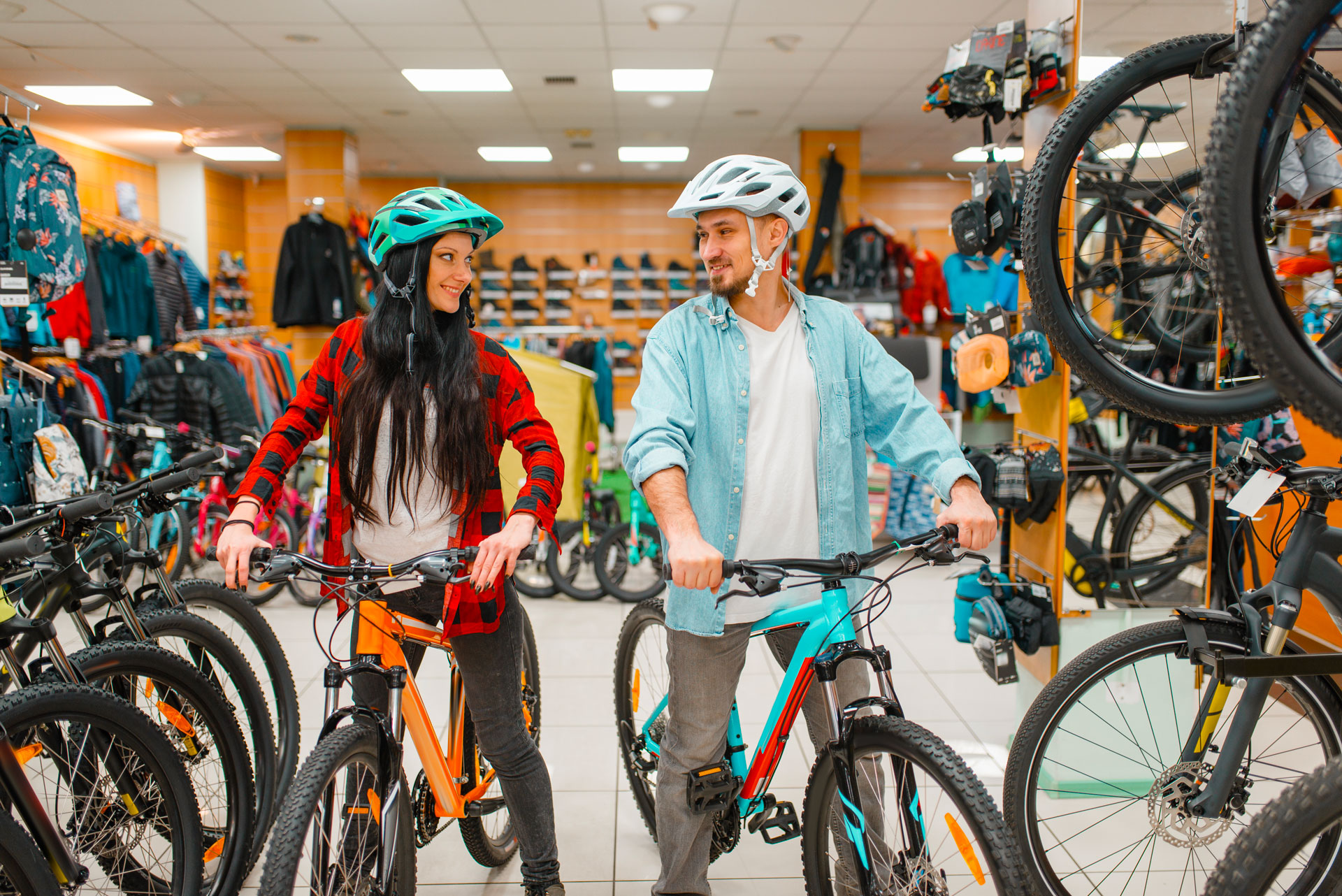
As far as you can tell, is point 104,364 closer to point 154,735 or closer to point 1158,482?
point 154,735

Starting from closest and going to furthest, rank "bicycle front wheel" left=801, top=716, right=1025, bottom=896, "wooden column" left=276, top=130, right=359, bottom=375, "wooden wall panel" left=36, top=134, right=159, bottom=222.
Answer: "bicycle front wheel" left=801, top=716, right=1025, bottom=896 < "wooden column" left=276, top=130, right=359, bottom=375 < "wooden wall panel" left=36, top=134, right=159, bottom=222

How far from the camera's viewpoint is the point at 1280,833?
3.25ft

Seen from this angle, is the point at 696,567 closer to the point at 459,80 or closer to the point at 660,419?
the point at 660,419

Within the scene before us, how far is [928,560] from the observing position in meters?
1.34

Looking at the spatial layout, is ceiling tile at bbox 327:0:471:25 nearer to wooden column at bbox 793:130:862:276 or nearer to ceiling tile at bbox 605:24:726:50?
ceiling tile at bbox 605:24:726:50

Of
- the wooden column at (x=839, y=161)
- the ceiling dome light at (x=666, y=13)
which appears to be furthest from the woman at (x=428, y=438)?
the wooden column at (x=839, y=161)

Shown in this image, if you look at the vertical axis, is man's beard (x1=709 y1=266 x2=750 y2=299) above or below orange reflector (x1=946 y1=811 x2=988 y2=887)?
above

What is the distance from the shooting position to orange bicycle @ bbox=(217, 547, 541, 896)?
1.23 m

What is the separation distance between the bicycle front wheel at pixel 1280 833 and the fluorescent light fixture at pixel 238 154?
9388mm

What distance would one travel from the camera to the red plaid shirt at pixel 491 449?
1.53m

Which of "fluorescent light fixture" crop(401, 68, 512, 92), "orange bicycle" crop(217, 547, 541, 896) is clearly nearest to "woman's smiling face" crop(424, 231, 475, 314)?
"orange bicycle" crop(217, 547, 541, 896)

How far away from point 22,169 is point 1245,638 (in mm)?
4415

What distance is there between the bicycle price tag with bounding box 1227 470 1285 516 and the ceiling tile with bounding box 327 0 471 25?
4572 mm

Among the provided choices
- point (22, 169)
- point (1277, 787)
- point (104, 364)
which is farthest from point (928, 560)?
point (104, 364)
